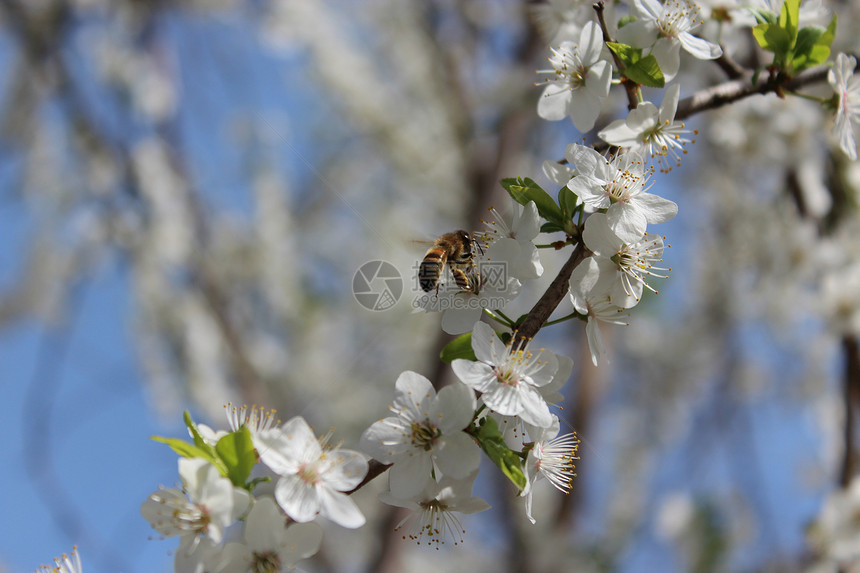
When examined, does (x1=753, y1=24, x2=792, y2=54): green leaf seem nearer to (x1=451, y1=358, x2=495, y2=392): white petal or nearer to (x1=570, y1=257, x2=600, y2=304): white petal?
(x1=570, y1=257, x2=600, y2=304): white petal

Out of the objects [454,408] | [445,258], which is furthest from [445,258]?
[454,408]

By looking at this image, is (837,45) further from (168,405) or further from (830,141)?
(168,405)

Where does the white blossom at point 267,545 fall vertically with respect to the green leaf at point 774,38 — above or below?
below

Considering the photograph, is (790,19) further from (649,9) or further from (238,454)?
(238,454)

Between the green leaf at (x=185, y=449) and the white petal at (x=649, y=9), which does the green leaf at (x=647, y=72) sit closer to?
the white petal at (x=649, y=9)

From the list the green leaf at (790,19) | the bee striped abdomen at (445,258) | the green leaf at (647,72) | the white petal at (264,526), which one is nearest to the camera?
the white petal at (264,526)

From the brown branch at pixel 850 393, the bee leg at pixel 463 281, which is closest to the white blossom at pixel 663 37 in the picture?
the bee leg at pixel 463 281

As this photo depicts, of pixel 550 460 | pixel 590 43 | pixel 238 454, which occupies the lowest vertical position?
pixel 550 460

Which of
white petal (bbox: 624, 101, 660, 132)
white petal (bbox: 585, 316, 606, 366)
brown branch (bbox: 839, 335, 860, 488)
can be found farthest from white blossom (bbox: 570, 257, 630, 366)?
brown branch (bbox: 839, 335, 860, 488)
